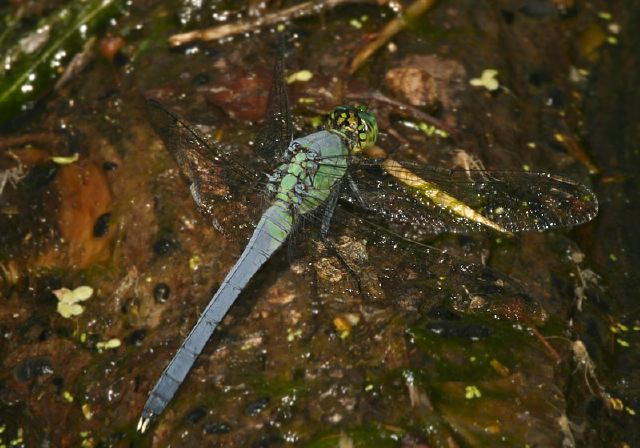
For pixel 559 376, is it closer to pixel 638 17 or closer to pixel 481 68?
pixel 481 68

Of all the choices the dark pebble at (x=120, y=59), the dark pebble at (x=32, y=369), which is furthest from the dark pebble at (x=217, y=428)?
the dark pebble at (x=120, y=59)

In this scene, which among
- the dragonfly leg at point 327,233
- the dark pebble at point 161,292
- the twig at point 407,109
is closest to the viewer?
the dragonfly leg at point 327,233

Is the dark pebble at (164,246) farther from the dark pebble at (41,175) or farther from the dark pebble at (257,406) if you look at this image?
the dark pebble at (257,406)

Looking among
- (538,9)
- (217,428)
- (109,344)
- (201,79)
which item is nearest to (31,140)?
(201,79)

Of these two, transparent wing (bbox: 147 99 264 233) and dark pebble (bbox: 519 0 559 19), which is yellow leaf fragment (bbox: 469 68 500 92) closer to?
dark pebble (bbox: 519 0 559 19)

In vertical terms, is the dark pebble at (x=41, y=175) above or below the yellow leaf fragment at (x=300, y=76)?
above

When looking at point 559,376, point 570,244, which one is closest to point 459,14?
point 570,244

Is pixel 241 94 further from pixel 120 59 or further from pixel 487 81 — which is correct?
pixel 487 81
